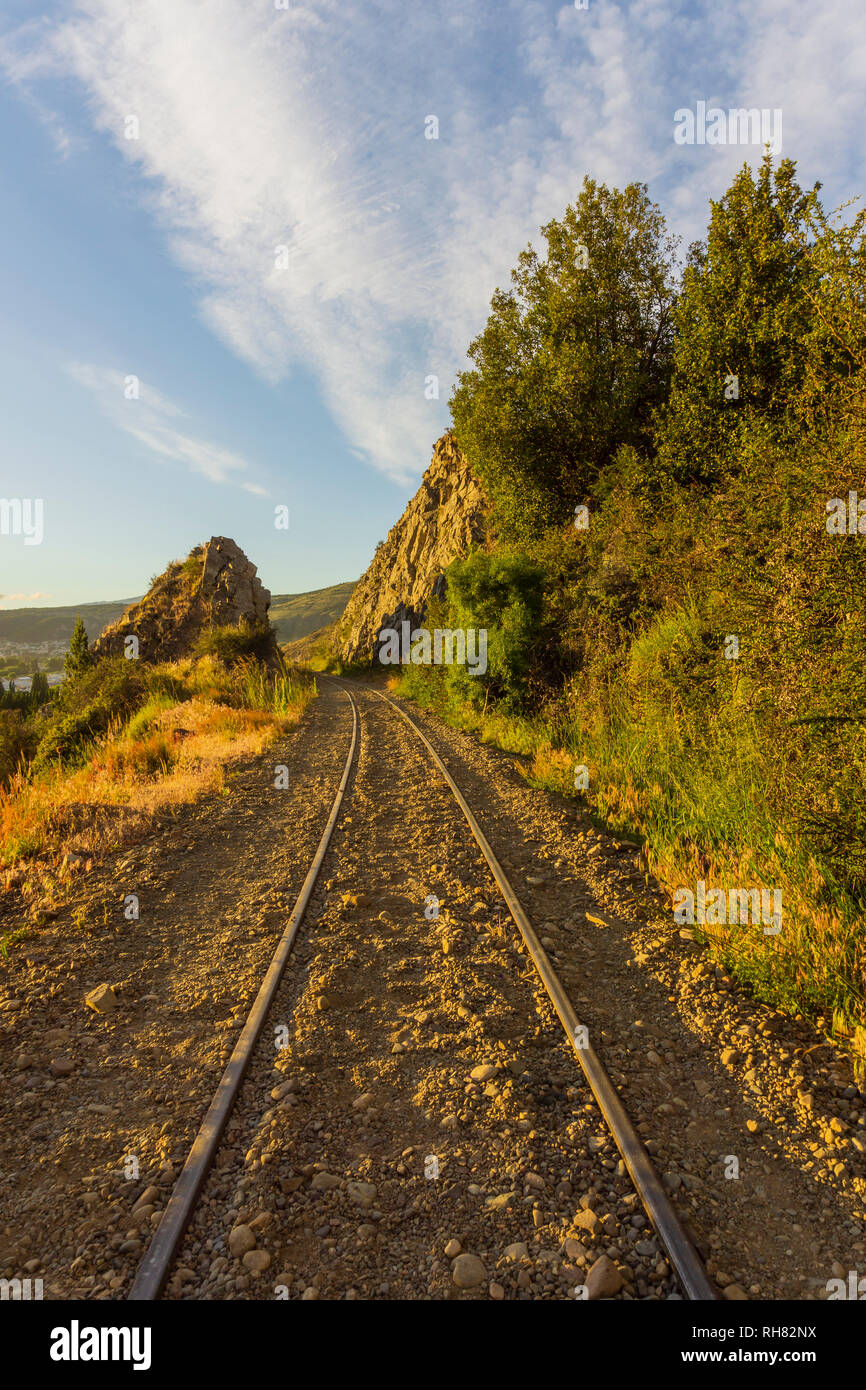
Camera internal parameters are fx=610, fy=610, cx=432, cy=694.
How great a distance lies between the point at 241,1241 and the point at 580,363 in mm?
18648

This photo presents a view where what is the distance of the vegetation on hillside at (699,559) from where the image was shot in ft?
17.1

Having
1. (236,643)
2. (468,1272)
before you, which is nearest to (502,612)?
(468,1272)

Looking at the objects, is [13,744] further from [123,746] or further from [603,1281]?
[603,1281]

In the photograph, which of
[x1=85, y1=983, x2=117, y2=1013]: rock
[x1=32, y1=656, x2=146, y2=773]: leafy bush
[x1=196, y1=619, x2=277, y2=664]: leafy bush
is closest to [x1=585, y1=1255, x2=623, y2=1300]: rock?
[x1=85, y1=983, x2=117, y2=1013]: rock

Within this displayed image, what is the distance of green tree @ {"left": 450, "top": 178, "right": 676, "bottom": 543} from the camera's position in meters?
16.8

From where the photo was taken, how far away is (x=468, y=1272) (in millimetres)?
2521

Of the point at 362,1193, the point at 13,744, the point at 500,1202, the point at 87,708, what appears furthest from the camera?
the point at 87,708

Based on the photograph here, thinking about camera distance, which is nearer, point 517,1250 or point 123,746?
point 517,1250

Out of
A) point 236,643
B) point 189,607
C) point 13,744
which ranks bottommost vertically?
point 13,744

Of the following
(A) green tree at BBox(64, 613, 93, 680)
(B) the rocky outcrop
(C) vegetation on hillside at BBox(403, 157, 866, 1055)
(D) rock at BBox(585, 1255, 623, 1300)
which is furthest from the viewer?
(B) the rocky outcrop

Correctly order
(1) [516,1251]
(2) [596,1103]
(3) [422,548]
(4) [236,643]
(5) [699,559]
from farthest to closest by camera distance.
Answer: (3) [422,548] < (4) [236,643] < (5) [699,559] < (2) [596,1103] < (1) [516,1251]

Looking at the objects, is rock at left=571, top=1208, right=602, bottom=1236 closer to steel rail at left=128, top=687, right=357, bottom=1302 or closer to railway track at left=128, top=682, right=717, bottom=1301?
railway track at left=128, top=682, right=717, bottom=1301

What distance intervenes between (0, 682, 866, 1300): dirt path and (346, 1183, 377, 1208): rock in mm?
11
